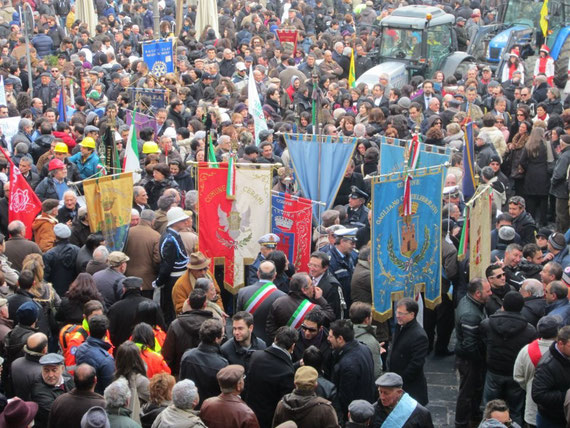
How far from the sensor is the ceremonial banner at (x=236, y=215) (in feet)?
37.1

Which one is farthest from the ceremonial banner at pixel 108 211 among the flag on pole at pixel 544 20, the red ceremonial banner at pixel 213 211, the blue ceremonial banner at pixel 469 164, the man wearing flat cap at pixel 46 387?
the flag on pole at pixel 544 20

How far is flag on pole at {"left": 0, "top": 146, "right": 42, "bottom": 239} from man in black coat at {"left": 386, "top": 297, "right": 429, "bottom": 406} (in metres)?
5.09

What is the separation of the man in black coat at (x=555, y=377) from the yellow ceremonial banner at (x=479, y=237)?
2420 millimetres

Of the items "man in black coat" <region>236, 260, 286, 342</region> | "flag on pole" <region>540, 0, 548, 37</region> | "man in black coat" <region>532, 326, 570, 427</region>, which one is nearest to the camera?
"man in black coat" <region>532, 326, 570, 427</region>

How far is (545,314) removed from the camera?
9.51m

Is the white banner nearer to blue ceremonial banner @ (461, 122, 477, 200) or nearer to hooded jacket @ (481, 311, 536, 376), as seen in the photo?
blue ceremonial banner @ (461, 122, 477, 200)

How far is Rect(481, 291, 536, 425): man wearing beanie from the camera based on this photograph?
29.3 feet

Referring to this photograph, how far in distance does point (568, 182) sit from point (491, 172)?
5.86 feet

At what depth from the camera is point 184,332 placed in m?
8.95

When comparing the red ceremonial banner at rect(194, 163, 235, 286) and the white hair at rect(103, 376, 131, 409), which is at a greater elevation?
the red ceremonial banner at rect(194, 163, 235, 286)

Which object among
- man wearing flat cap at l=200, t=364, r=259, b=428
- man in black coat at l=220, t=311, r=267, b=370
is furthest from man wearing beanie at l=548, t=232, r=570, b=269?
man wearing flat cap at l=200, t=364, r=259, b=428

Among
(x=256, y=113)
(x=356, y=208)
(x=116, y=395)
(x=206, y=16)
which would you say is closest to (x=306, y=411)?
(x=116, y=395)

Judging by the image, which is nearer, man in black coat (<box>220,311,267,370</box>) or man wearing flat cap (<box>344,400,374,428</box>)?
man wearing flat cap (<box>344,400,374,428</box>)

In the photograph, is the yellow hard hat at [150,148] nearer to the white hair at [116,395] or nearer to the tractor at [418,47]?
the white hair at [116,395]
